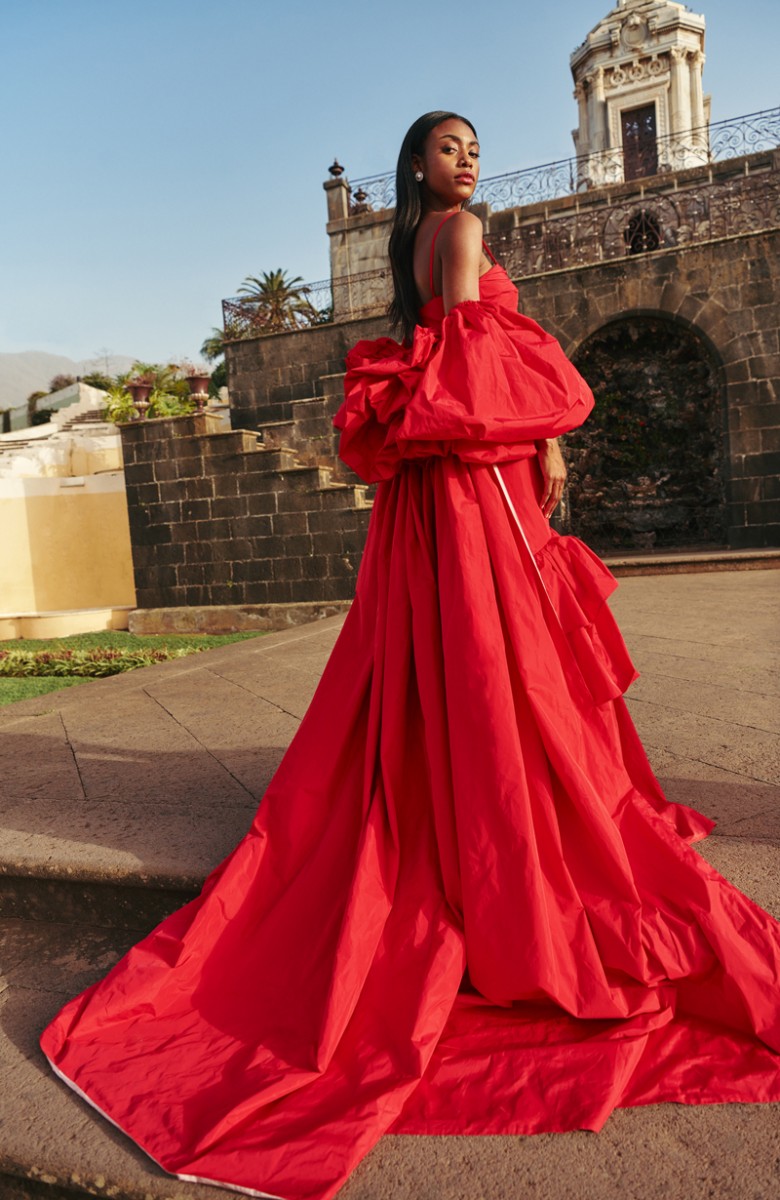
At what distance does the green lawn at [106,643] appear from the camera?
7023 mm

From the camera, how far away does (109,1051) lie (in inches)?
64.6

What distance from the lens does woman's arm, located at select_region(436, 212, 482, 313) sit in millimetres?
1940

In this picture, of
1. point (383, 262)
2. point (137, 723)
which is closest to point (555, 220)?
point (383, 262)

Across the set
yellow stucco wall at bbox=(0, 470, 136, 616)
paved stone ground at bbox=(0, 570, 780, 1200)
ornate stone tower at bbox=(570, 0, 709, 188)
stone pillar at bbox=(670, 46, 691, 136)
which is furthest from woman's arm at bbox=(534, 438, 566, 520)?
stone pillar at bbox=(670, 46, 691, 136)

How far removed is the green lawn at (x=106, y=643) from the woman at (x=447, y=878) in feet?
17.6

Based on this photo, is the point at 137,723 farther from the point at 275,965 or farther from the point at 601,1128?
the point at 601,1128

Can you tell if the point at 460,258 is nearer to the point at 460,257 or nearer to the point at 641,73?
the point at 460,257

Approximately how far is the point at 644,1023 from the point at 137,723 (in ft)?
10.3

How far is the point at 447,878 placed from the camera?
5.75 feet

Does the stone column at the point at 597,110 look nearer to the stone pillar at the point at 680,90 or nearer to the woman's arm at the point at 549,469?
the stone pillar at the point at 680,90

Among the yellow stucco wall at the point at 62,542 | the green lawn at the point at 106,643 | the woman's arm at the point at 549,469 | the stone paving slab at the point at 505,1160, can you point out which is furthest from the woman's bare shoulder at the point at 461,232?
the yellow stucco wall at the point at 62,542

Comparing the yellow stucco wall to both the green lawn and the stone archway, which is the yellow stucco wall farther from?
the stone archway

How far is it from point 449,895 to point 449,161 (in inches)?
65.0

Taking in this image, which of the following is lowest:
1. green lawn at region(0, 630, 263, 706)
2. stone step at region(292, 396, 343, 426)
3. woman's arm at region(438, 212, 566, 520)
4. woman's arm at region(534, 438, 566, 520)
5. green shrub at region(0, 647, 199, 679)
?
green lawn at region(0, 630, 263, 706)
